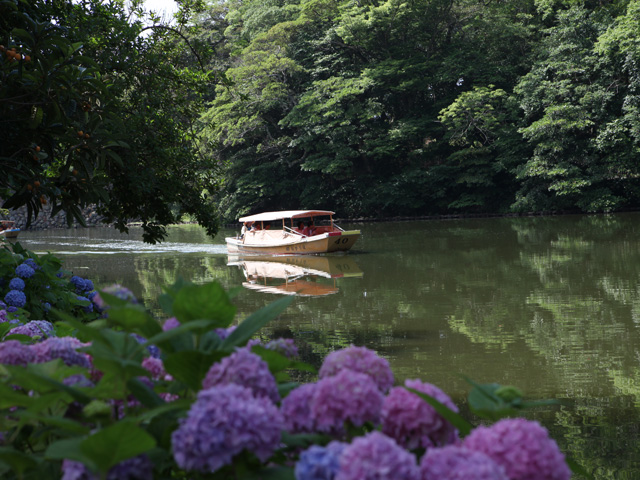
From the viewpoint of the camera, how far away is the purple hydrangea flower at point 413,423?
40.8 inches

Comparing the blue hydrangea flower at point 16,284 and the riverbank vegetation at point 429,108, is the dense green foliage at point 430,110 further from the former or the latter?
the blue hydrangea flower at point 16,284

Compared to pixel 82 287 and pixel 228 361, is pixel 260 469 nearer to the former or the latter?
pixel 228 361

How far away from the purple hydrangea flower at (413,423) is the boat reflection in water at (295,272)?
29.8 ft

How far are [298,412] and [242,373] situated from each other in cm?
12

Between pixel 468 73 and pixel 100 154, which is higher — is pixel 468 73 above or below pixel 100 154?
above

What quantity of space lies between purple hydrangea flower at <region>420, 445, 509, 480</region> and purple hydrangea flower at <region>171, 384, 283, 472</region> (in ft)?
0.72

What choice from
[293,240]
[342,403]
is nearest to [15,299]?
[342,403]

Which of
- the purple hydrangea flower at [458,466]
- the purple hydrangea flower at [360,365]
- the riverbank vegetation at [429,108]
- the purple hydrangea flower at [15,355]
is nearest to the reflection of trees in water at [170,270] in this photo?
the riverbank vegetation at [429,108]

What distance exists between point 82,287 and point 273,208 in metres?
33.5

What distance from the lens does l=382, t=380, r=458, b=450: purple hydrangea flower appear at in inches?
40.8

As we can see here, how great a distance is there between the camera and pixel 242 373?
102 cm

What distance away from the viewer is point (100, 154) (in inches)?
190

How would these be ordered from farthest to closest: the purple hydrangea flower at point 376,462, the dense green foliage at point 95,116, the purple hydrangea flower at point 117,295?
the dense green foliage at point 95,116
the purple hydrangea flower at point 117,295
the purple hydrangea flower at point 376,462

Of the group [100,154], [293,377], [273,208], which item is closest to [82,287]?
[100,154]
